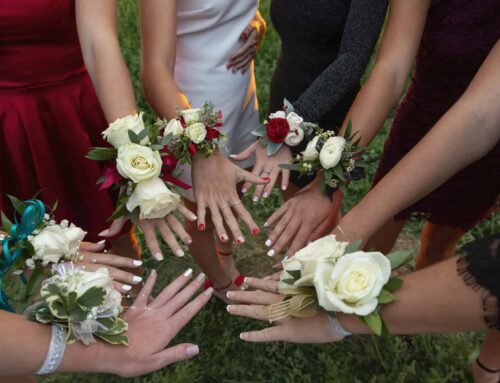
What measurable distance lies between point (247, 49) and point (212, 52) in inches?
7.6

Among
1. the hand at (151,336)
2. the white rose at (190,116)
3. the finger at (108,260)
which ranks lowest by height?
the finger at (108,260)

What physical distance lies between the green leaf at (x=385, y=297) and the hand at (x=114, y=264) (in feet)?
2.64

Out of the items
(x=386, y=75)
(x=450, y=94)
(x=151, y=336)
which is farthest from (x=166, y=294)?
(x=450, y=94)

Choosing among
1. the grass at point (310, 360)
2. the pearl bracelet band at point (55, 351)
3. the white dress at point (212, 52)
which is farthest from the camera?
the grass at point (310, 360)

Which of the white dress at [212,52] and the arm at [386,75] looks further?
the white dress at [212,52]

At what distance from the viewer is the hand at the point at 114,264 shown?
1.77m

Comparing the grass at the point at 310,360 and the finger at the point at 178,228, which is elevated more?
the finger at the point at 178,228

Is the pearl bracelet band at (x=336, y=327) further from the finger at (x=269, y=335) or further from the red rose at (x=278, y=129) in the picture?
the red rose at (x=278, y=129)

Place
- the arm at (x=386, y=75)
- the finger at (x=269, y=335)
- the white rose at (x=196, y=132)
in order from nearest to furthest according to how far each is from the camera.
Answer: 1. the finger at (x=269, y=335)
2. the white rose at (x=196, y=132)
3. the arm at (x=386, y=75)

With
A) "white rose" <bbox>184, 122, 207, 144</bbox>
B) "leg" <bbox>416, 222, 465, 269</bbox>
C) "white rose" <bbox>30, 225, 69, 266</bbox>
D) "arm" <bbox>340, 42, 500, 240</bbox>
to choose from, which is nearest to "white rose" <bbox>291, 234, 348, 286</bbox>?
"arm" <bbox>340, 42, 500, 240</bbox>

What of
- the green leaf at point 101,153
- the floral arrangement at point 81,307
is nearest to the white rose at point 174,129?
the green leaf at point 101,153

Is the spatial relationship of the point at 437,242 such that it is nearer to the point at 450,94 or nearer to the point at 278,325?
the point at 450,94

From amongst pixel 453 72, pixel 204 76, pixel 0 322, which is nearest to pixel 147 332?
pixel 0 322

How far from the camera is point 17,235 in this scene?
171 centimetres
